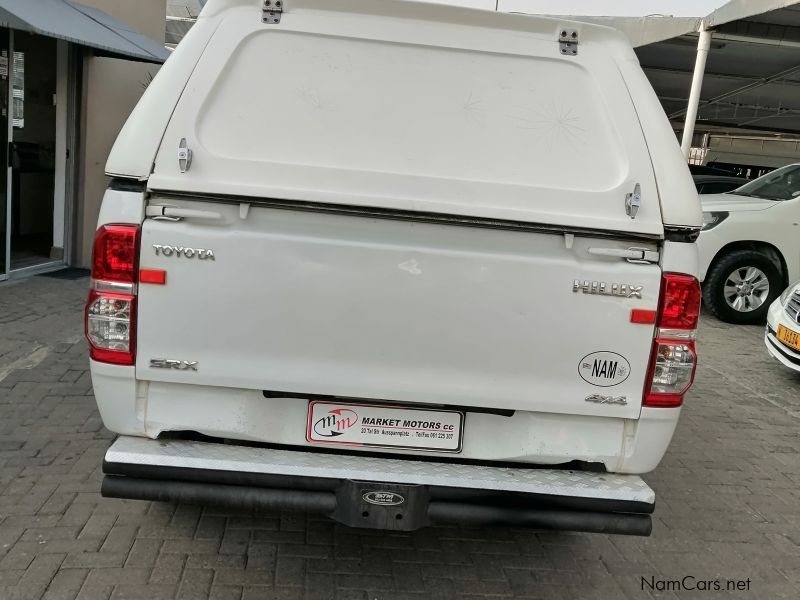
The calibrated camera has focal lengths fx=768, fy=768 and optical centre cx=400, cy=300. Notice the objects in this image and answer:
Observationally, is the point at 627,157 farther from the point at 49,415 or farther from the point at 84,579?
the point at 49,415

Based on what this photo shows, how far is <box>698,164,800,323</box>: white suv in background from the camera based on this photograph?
30.7 ft

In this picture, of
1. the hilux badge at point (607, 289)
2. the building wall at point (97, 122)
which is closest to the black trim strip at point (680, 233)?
the hilux badge at point (607, 289)

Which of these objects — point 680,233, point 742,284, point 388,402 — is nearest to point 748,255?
point 742,284

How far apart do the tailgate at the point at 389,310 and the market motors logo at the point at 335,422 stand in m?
0.10

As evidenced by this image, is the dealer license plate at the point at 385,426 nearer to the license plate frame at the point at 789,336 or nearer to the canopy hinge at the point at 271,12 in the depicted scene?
the canopy hinge at the point at 271,12

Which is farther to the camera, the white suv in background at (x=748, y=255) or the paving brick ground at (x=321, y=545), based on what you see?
the white suv in background at (x=748, y=255)

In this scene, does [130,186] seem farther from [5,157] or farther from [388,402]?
[5,157]

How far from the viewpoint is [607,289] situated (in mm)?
2721

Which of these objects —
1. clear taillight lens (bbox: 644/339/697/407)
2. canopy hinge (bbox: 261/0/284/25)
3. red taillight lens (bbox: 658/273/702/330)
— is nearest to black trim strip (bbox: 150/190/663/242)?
red taillight lens (bbox: 658/273/702/330)

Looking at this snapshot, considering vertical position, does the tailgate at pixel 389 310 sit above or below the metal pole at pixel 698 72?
below

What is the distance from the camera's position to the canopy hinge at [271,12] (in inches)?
118

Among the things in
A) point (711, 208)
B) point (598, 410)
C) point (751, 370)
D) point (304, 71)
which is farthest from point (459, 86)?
point (711, 208)

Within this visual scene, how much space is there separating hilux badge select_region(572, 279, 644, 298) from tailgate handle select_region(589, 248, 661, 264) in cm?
10

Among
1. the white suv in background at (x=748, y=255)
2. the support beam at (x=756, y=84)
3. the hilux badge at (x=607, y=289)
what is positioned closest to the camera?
the hilux badge at (x=607, y=289)
